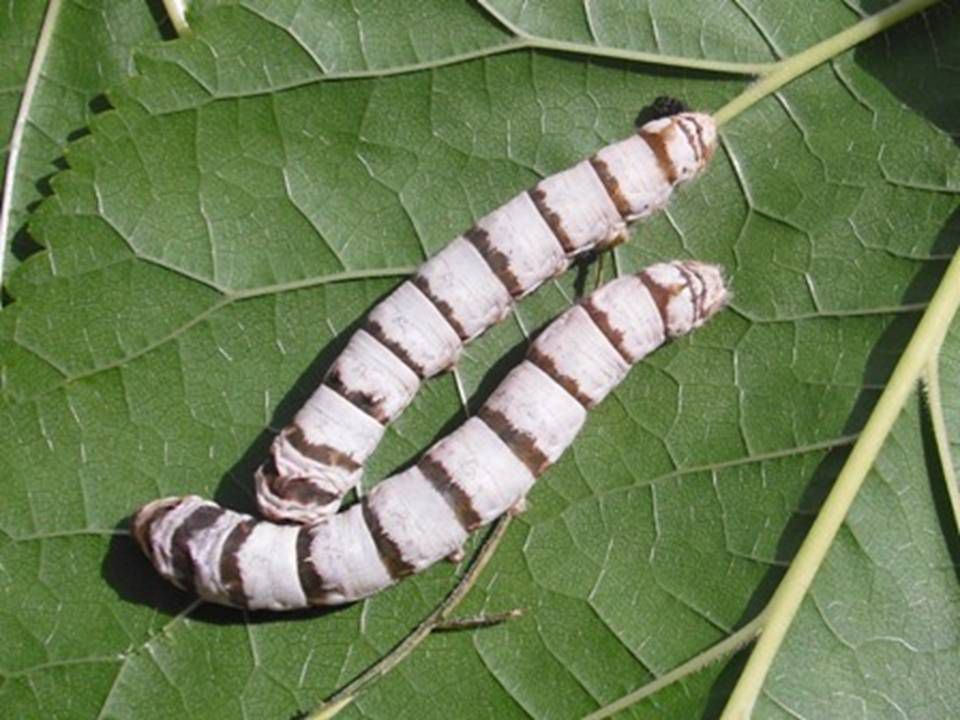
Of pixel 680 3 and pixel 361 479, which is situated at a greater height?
pixel 680 3

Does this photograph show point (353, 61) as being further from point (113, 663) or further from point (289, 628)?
point (113, 663)

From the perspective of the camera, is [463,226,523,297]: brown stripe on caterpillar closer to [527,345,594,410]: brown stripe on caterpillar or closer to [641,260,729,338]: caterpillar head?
[527,345,594,410]: brown stripe on caterpillar

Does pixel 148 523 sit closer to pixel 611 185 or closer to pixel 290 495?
pixel 290 495

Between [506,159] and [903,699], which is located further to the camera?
[506,159]

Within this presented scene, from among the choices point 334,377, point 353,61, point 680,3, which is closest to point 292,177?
point 353,61

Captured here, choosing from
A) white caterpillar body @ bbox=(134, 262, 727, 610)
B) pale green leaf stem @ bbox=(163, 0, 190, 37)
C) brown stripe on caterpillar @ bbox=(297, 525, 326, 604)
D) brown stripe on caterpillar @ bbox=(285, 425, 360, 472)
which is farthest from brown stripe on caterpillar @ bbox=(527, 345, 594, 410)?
pale green leaf stem @ bbox=(163, 0, 190, 37)

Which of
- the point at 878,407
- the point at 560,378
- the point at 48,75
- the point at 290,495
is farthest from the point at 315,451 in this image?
the point at 878,407
